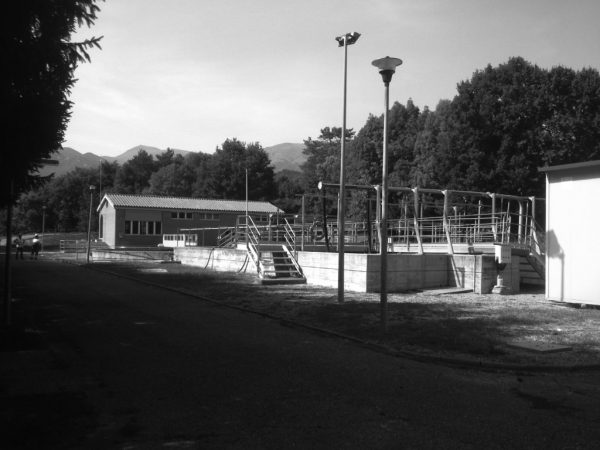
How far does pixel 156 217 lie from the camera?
57531 millimetres

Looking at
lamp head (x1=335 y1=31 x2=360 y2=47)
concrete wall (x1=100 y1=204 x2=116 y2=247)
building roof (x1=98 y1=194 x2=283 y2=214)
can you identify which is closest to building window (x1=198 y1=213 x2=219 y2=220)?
building roof (x1=98 y1=194 x2=283 y2=214)

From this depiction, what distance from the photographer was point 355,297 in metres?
16.4

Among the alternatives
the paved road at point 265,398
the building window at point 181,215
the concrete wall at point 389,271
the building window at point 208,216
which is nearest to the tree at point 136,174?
the building window at point 208,216

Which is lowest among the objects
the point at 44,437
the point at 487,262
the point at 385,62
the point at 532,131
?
the point at 44,437

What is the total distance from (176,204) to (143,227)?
4.28 meters

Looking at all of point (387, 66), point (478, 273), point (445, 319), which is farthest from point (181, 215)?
point (387, 66)

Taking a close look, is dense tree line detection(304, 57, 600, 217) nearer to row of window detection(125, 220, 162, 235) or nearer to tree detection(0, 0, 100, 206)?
row of window detection(125, 220, 162, 235)

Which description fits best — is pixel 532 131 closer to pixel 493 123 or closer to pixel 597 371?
pixel 493 123

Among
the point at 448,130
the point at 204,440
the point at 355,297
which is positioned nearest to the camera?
the point at 204,440

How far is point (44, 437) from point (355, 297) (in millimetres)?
11825

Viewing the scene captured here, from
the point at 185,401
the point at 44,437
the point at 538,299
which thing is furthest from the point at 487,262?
the point at 44,437

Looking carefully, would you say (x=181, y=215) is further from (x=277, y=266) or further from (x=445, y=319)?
(x=445, y=319)

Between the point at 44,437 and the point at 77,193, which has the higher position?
the point at 77,193

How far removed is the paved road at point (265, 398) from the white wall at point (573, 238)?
7.47 metres
